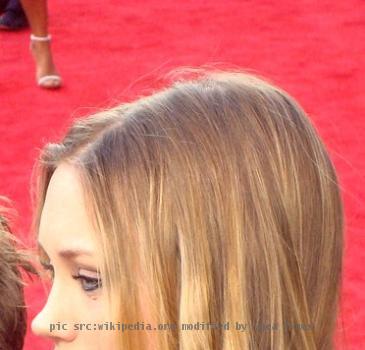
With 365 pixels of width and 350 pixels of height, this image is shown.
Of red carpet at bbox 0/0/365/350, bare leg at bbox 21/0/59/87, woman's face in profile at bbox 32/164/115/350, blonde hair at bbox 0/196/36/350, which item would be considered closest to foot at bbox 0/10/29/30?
red carpet at bbox 0/0/365/350

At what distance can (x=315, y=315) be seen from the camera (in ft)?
3.14

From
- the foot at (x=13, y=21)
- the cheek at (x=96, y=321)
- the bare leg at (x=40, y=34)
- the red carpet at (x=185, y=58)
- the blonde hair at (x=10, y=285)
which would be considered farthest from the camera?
the foot at (x=13, y=21)

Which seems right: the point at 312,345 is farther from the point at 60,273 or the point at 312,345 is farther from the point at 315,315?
the point at 60,273

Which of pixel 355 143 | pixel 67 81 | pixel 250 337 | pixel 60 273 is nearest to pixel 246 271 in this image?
pixel 250 337

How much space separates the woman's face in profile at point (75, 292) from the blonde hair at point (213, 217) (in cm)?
1

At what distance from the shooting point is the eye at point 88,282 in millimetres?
881

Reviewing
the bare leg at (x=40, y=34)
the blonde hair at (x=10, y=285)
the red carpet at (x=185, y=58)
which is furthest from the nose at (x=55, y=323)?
the bare leg at (x=40, y=34)

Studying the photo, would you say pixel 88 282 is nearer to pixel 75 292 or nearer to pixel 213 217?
pixel 75 292

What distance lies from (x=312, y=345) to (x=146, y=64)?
2.56m

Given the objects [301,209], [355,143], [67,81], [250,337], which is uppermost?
[67,81]

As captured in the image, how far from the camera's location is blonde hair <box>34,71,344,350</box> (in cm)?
88

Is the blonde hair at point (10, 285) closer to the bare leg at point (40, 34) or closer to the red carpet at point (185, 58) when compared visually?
the red carpet at point (185, 58)

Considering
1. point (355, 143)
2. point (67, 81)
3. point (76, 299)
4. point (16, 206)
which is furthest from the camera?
point (67, 81)

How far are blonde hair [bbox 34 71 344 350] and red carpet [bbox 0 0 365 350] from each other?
1.52 meters
